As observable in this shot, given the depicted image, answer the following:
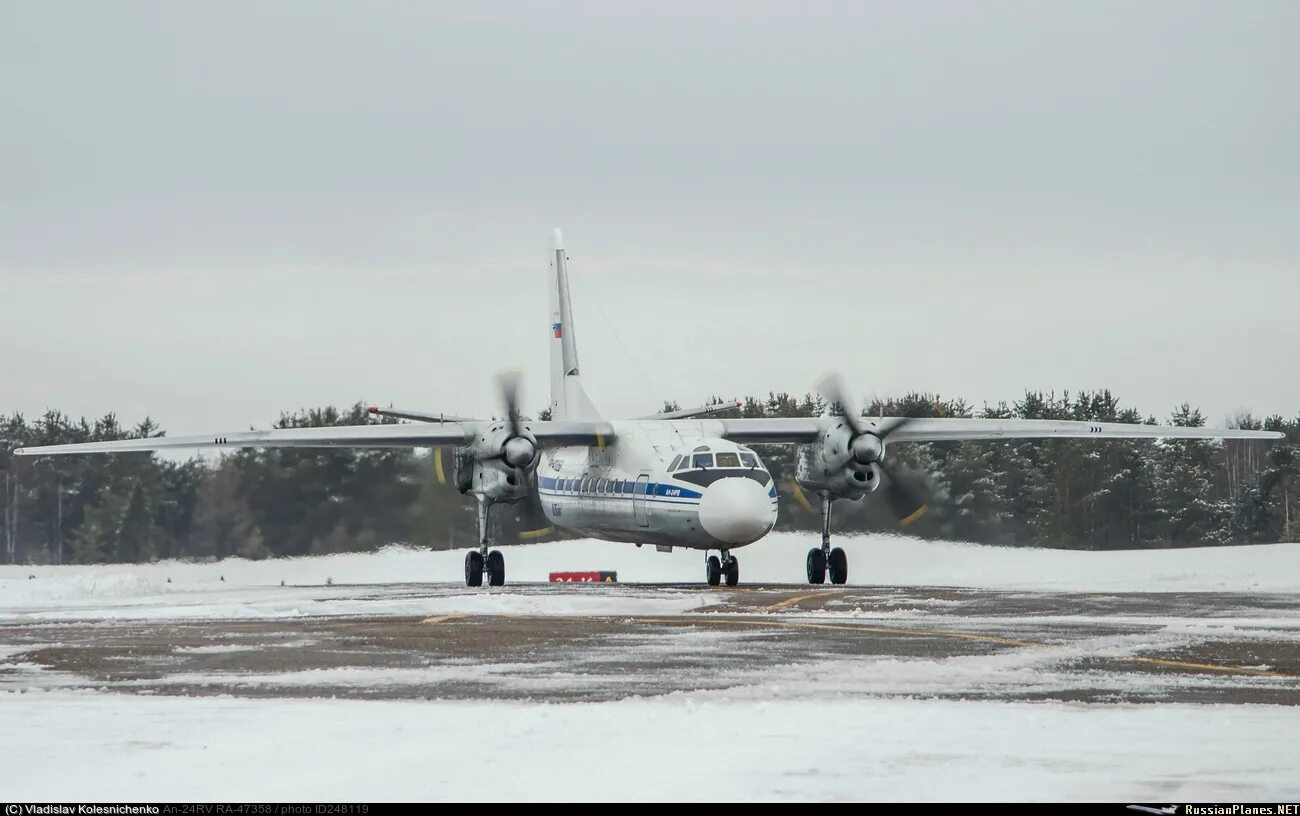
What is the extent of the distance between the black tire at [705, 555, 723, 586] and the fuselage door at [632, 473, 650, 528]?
1850 mm

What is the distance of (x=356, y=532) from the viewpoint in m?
42.1

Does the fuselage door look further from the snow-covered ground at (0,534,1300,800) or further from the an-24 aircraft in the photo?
the snow-covered ground at (0,534,1300,800)

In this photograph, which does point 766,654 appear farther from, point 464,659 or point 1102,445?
point 1102,445

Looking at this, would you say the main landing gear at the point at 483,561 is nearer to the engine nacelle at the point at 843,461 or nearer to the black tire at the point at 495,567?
the black tire at the point at 495,567

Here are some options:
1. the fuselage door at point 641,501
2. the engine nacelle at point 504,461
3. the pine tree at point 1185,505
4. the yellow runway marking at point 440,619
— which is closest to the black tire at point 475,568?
the engine nacelle at point 504,461

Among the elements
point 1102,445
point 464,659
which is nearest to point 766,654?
point 464,659

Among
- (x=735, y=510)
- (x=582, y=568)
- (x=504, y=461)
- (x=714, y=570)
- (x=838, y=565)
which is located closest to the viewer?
(x=735, y=510)

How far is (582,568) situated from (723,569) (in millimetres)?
13805

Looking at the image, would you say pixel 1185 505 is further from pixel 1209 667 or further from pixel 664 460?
pixel 1209 667

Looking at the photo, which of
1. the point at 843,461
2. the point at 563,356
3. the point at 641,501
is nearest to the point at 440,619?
the point at 641,501

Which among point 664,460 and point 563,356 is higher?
point 563,356

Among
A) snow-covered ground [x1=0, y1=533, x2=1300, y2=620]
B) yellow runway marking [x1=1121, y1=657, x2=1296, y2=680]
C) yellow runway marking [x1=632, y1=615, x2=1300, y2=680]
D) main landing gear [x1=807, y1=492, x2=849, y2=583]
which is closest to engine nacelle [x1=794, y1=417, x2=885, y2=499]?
main landing gear [x1=807, y1=492, x2=849, y2=583]

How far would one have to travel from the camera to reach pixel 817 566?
34.1 metres

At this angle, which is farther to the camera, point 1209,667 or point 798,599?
point 798,599
